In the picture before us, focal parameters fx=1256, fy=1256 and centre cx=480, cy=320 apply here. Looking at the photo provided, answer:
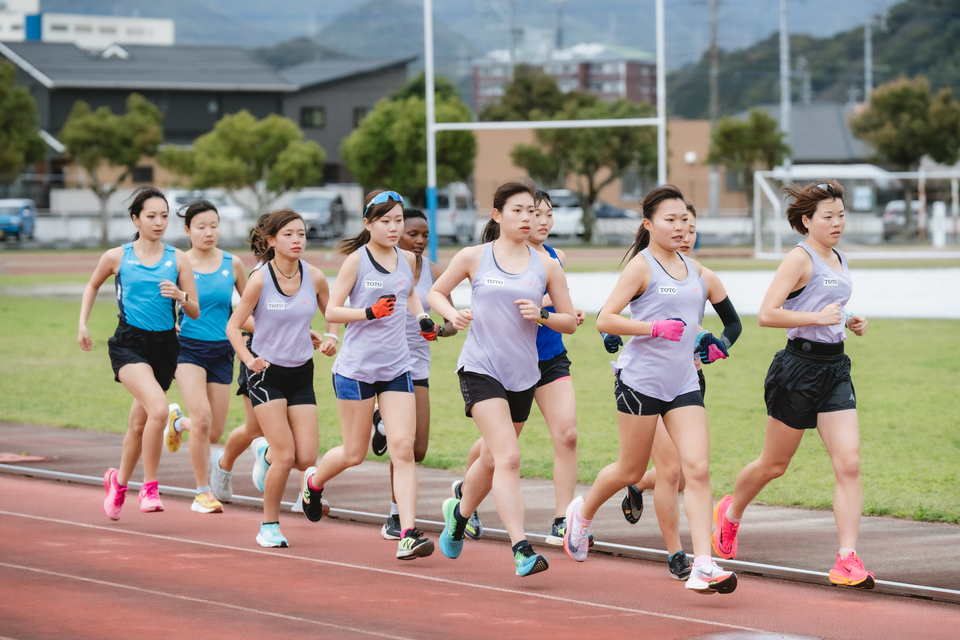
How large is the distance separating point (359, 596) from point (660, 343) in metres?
1.94

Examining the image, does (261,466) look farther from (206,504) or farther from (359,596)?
(359,596)

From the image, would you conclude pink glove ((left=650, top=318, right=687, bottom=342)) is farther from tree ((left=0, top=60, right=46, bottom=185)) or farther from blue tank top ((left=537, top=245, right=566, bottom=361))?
tree ((left=0, top=60, right=46, bottom=185))

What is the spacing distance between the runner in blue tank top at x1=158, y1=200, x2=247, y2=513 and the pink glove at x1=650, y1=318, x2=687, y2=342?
11.6 feet

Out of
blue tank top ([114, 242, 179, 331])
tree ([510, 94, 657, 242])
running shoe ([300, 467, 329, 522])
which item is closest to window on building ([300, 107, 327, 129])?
tree ([510, 94, 657, 242])

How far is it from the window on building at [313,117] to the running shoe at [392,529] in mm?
70461

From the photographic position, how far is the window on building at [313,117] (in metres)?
76.1

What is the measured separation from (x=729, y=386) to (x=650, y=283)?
26.7ft

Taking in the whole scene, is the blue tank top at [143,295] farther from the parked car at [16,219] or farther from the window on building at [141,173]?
the window on building at [141,173]

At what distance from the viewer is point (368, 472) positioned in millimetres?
9859

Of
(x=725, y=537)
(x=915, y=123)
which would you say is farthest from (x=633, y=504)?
(x=915, y=123)

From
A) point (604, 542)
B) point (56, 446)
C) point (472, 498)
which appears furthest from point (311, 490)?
point (56, 446)

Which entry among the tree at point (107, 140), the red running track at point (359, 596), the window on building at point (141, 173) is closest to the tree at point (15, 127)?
the tree at point (107, 140)

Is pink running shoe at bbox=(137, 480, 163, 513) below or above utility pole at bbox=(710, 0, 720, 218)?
below

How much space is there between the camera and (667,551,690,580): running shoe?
249 inches
